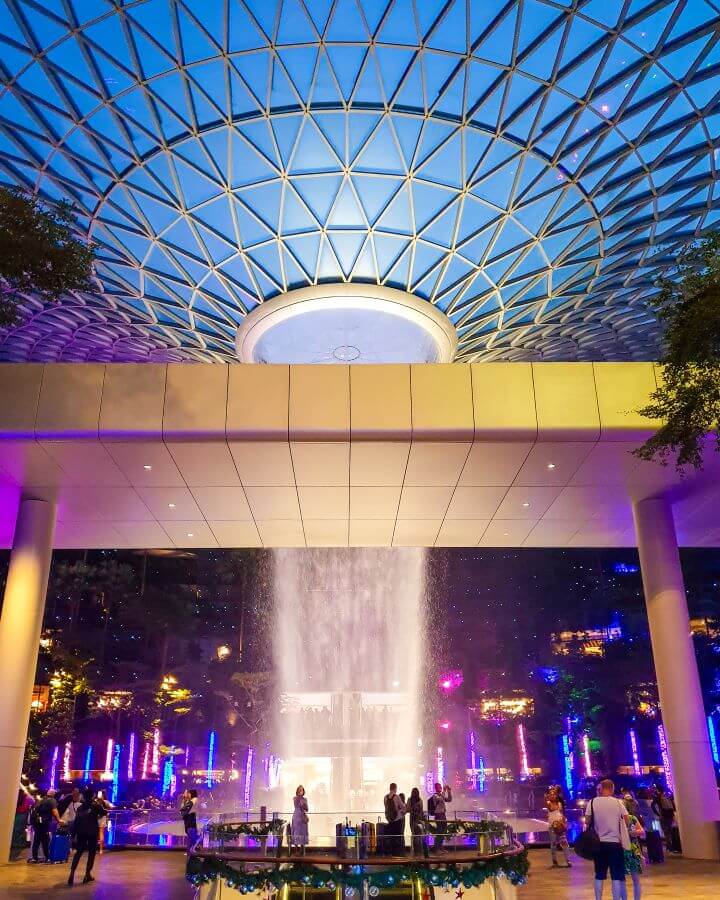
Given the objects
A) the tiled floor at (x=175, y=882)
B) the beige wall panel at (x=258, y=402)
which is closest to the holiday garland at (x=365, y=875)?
the tiled floor at (x=175, y=882)

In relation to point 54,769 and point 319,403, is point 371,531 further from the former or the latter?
point 54,769

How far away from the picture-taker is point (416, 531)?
24484 mm

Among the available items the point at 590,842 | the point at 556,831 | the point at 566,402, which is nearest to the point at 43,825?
the point at 556,831

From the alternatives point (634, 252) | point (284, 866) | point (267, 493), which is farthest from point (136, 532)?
point (634, 252)

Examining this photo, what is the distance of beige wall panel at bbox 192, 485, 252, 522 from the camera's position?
2020 cm

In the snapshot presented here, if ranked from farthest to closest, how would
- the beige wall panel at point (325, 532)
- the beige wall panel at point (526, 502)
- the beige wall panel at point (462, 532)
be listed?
the beige wall panel at point (462, 532)
the beige wall panel at point (325, 532)
the beige wall panel at point (526, 502)

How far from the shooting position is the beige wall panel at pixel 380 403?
17047mm

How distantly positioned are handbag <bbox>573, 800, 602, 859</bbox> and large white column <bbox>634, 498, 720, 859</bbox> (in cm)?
1032

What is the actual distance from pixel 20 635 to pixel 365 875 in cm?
1256

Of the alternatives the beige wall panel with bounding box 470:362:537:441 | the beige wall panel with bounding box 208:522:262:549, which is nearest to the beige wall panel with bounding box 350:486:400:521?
the beige wall panel with bounding box 208:522:262:549

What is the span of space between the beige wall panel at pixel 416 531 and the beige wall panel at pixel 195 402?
8.58 m

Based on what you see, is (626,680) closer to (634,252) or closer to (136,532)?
(634,252)

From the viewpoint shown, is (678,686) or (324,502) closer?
(678,686)

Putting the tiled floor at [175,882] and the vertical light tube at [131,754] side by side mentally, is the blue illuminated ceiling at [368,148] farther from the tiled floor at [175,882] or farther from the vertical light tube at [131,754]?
the vertical light tube at [131,754]
